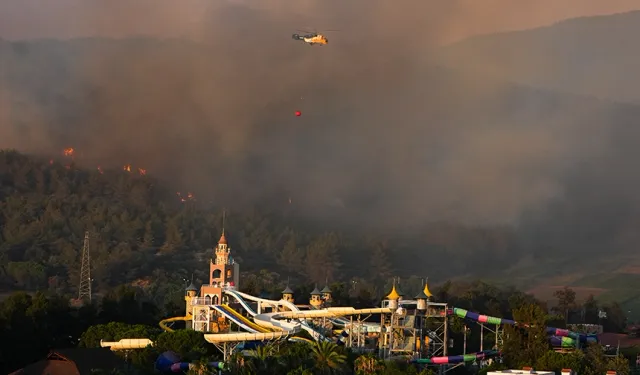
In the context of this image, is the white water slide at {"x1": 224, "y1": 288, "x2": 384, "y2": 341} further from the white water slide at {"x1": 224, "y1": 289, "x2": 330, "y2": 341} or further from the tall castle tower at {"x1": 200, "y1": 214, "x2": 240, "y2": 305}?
A: the tall castle tower at {"x1": 200, "y1": 214, "x2": 240, "y2": 305}

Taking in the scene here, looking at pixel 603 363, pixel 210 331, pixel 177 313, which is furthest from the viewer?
pixel 177 313

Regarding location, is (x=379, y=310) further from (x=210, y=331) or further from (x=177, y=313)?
(x=177, y=313)

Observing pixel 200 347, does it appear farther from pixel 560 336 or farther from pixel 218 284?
pixel 560 336

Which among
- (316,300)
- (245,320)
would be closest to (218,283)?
(316,300)

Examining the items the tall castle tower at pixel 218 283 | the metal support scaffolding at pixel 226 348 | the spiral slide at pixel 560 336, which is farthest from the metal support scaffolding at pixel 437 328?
the tall castle tower at pixel 218 283

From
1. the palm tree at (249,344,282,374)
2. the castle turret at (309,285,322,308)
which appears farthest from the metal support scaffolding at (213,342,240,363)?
the castle turret at (309,285,322,308)

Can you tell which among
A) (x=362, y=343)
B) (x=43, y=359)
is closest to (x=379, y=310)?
(x=362, y=343)
